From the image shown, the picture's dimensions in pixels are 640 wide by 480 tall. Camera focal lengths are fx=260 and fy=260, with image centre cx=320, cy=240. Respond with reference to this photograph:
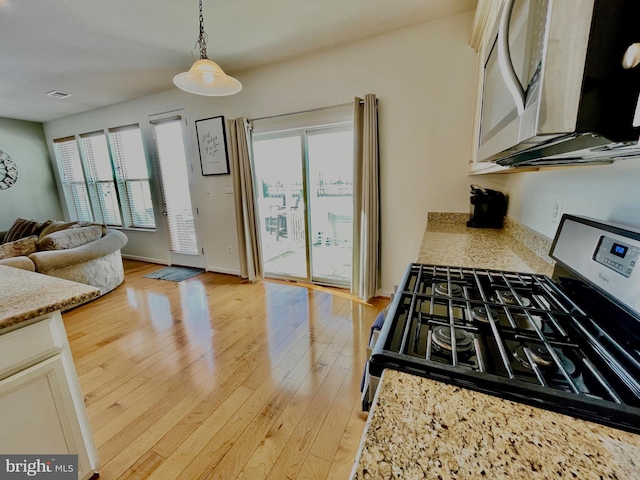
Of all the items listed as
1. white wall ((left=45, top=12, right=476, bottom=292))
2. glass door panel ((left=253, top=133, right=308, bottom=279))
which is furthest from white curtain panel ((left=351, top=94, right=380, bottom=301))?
glass door panel ((left=253, top=133, right=308, bottom=279))

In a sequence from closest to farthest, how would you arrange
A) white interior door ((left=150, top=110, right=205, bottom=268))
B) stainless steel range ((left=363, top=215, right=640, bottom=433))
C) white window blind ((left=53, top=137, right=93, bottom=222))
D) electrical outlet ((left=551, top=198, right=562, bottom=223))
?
stainless steel range ((left=363, top=215, right=640, bottom=433)), electrical outlet ((left=551, top=198, right=562, bottom=223)), white interior door ((left=150, top=110, right=205, bottom=268)), white window blind ((left=53, top=137, right=93, bottom=222))

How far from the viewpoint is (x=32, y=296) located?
1.01m

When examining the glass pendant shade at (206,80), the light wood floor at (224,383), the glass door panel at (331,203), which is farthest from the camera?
the glass door panel at (331,203)

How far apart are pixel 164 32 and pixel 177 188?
87.8 inches

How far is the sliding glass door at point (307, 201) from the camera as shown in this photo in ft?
9.94

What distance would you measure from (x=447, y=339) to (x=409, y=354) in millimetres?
108

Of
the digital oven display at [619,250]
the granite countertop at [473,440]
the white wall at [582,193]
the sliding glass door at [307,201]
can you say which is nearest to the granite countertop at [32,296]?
the granite countertop at [473,440]

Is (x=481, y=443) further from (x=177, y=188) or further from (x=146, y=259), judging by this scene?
(x=146, y=259)

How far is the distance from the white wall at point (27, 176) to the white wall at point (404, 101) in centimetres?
457

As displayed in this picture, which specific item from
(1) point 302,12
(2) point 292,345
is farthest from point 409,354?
Result: (1) point 302,12

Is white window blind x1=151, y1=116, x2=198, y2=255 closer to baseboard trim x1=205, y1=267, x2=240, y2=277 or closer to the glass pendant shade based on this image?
baseboard trim x1=205, y1=267, x2=240, y2=277

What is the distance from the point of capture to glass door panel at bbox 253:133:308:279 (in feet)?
10.7

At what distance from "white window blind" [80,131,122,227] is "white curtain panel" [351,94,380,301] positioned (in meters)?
4.42

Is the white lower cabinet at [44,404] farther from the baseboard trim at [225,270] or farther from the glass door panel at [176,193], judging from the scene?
the glass door panel at [176,193]
